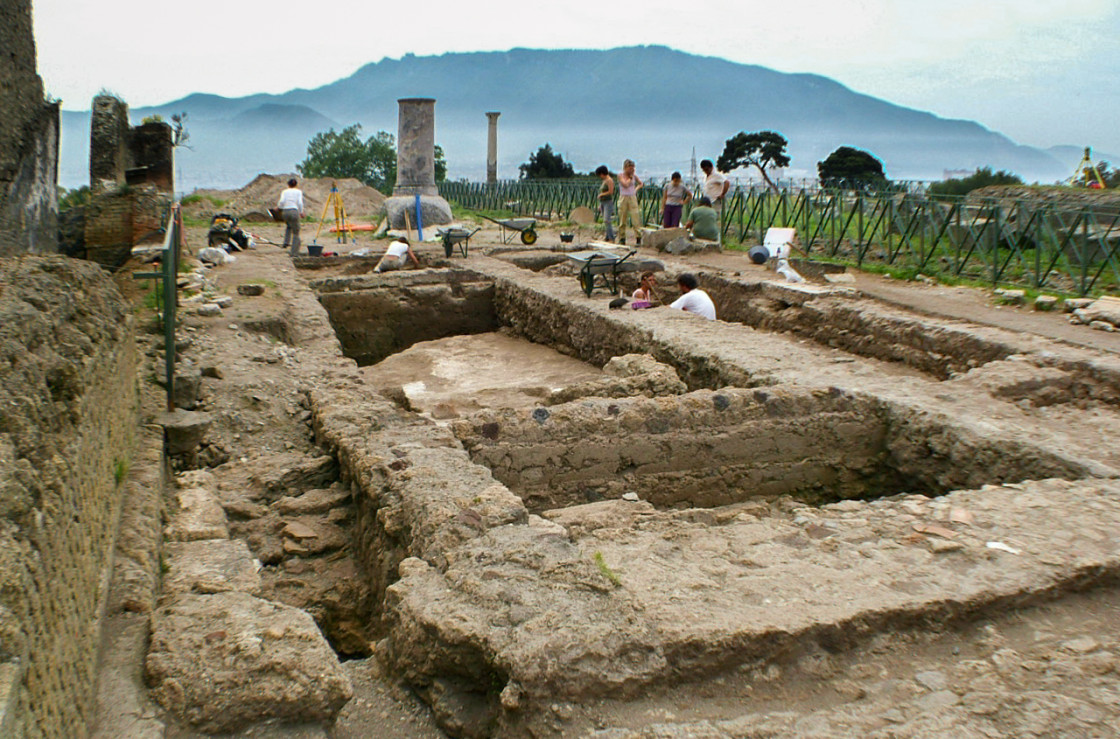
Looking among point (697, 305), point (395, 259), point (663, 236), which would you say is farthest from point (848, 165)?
point (697, 305)

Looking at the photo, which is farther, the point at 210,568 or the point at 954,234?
the point at 954,234

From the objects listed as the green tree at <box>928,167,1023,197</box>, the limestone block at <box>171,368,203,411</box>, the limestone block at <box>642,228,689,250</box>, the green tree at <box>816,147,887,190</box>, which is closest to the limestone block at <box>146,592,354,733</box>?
the limestone block at <box>171,368,203,411</box>

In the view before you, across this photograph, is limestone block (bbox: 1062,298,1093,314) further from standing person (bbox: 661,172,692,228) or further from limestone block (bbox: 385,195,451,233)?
limestone block (bbox: 385,195,451,233)

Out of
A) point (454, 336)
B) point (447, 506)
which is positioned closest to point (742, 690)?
point (447, 506)

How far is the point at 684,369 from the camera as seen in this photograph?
796cm

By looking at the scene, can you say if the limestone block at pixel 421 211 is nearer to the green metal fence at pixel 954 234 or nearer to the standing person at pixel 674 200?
the standing person at pixel 674 200

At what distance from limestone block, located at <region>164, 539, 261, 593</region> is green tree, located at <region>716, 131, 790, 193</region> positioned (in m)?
38.5

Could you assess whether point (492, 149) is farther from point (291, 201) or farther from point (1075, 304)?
point (1075, 304)

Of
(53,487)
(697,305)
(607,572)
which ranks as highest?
(697,305)

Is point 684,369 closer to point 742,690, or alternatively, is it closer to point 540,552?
point 540,552

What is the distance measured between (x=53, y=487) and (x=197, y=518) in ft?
6.48

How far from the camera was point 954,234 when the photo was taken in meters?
12.8

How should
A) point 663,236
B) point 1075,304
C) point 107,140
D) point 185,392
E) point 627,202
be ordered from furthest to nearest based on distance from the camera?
point 627,202, point 663,236, point 107,140, point 1075,304, point 185,392

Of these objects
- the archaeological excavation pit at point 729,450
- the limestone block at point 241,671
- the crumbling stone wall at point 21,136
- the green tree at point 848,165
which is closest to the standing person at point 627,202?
the crumbling stone wall at point 21,136
